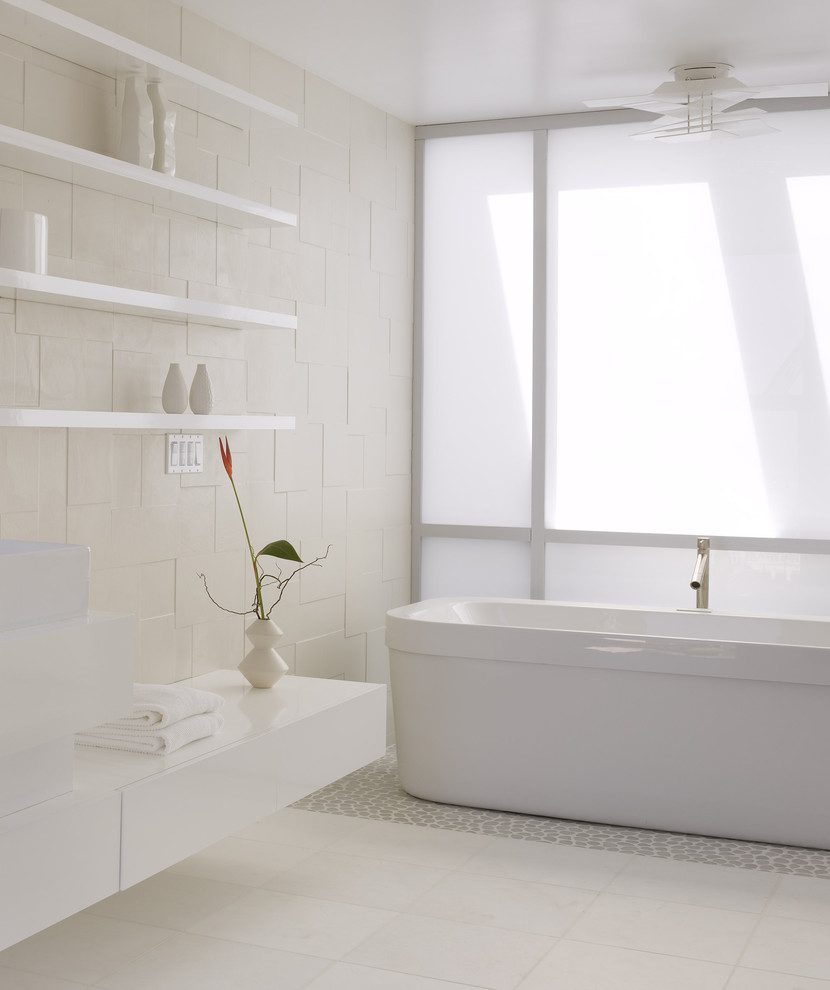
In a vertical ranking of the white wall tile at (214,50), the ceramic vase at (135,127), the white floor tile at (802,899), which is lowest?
the white floor tile at (802,899)

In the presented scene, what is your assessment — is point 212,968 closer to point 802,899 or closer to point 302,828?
point 302,828

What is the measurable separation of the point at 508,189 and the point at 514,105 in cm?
38

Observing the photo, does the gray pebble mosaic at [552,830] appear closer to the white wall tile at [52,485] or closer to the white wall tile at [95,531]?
the white wall tile at [95,531]

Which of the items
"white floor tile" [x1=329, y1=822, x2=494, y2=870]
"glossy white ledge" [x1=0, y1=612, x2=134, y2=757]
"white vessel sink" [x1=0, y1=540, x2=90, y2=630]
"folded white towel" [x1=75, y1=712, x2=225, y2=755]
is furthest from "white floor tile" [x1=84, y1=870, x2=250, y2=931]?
"white vessel sink" [x1=0, y1=540, x2=90, y2=630]

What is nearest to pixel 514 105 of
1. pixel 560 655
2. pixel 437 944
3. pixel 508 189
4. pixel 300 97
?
pixel 508 189

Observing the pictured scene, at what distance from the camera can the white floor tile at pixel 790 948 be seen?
8.76ft

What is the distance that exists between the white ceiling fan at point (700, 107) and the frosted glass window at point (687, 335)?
822mm

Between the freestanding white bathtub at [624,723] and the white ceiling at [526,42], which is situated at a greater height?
the white ceiling at [526,42]

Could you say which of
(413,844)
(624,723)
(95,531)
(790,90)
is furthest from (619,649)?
(790,90)

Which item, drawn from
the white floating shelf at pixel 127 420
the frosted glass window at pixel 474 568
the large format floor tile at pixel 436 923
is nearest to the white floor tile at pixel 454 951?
the large format floor tile at pixel 436 923

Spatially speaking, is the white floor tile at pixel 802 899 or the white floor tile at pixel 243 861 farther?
the white floor tile at pixel 243 861

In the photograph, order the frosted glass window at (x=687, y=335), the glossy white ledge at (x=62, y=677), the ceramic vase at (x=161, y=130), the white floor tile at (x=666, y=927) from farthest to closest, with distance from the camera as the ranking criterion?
the frosted glass window at (x=687, y=335) → the ceramic vase at (x=161, y=130) → the white floor tile at (x=666, y=927) → the glossy white ledge at (x=62, y=677)

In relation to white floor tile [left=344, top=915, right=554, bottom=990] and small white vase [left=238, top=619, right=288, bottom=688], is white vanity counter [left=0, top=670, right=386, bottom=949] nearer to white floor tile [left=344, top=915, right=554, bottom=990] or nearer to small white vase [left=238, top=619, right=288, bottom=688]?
small white vase [left=238, top=619, right=288, bottom=688]

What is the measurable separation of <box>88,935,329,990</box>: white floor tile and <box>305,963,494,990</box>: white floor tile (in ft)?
0.13
